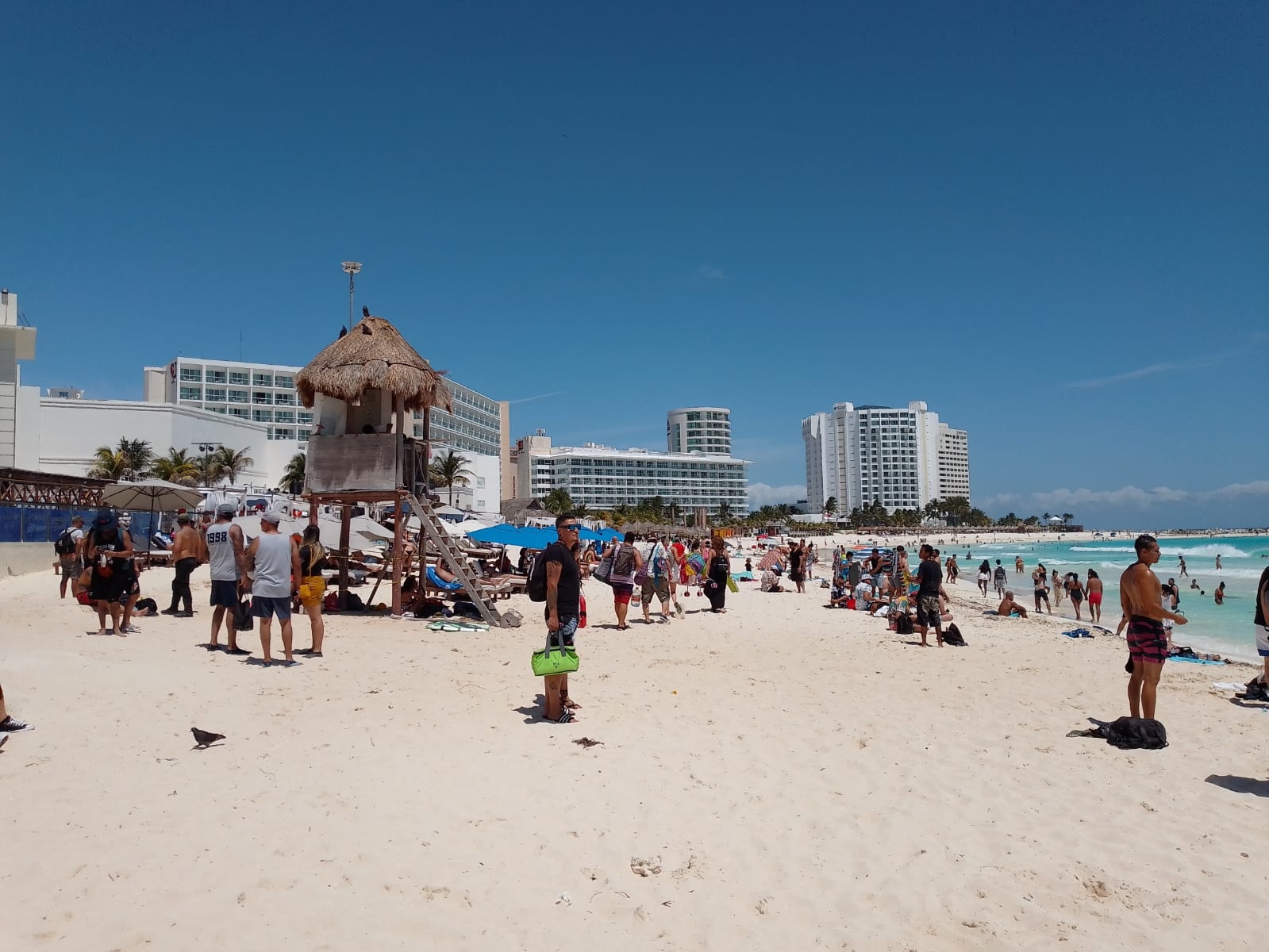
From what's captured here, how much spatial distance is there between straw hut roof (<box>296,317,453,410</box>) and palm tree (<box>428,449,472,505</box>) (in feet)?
148

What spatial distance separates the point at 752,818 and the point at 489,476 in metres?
74.9

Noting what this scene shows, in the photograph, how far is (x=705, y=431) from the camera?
17038 centimetres

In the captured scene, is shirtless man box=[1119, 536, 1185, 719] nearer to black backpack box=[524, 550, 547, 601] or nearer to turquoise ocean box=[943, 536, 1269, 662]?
black backpack box=[524, 550, 547, 601]

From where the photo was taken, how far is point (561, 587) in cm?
646

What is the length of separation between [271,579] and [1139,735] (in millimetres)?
8017

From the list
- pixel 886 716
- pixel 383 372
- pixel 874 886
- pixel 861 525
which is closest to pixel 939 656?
pixel 886 716

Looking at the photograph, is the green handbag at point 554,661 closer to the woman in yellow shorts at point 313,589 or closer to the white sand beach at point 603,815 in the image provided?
the white sand beach at point 603,815

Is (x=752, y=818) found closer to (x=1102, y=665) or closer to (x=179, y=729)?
(x=179, y=729)

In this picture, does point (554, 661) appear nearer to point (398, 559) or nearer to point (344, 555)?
point (398, 559)

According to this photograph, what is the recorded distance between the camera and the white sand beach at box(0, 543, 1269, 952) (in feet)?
11.6

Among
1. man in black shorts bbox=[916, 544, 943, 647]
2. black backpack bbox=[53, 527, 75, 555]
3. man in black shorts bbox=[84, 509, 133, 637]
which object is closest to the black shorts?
man in black shorts bbox=[84, 509, 133, 637]

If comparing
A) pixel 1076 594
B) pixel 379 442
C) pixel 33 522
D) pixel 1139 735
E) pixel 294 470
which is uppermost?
pixel 294 470

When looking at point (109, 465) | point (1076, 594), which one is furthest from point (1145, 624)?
point (109, 465)

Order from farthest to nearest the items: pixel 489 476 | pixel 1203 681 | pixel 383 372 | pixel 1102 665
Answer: pixel 489 476, pixel 383 372, pixel 1102 665, pixel 1203 681
